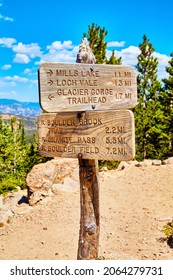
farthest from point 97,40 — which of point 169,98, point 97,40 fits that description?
point 169,98

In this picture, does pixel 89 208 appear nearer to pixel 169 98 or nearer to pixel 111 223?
pixel 111 223

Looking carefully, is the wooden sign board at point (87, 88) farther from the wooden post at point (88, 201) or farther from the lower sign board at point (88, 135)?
the wooden post at point (88, 201)

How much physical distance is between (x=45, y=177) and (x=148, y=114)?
56.0 ft

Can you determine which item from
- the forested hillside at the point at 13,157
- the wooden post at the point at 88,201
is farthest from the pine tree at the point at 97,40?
the wooden post at the point at 88,201

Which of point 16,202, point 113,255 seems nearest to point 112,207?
point 113,255

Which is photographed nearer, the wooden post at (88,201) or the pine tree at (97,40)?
the wooden post at (88,201)

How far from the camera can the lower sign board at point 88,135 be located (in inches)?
134

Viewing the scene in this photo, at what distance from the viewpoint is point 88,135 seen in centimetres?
359

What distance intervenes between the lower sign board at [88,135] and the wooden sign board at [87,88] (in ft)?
0.43

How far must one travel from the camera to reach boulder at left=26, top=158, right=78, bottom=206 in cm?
1121

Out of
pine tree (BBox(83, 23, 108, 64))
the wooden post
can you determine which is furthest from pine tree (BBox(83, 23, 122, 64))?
the wooden post

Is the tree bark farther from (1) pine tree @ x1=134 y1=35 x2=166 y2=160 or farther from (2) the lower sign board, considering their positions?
(1) pine tree @ x1=134 y1=35 x2=166 y2=160

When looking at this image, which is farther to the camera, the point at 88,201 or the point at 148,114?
the point at 148,114

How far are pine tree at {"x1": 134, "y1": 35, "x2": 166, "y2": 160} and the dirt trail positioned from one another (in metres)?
14.4
